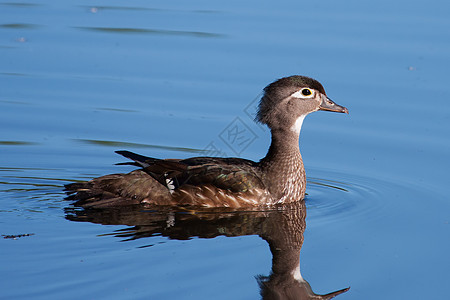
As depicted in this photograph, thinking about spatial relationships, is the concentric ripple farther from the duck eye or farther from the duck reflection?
the duck eye

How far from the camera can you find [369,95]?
1476cm

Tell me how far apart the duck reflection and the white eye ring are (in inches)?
59.4

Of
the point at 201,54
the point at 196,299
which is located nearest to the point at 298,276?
the point at 196,299

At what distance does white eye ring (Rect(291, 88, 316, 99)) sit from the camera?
11.8m

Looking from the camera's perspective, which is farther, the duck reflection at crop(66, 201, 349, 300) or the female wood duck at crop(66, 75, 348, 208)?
the female wood duck at crop(66, 75, 348, 208)

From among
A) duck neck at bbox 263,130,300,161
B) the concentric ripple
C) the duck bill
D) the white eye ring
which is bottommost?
the concentric ripple

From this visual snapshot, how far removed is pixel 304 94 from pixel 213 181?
6.14 ft

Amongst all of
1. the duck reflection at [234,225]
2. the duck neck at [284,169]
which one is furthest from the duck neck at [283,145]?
the duck reflection at [234,225]

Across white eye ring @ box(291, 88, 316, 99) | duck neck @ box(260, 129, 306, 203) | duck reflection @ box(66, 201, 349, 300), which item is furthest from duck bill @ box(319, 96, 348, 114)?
duck reflection @ box(66, 201, 349, 300)

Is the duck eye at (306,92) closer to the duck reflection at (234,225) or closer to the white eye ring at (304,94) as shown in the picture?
the white eye ring at (304,94)

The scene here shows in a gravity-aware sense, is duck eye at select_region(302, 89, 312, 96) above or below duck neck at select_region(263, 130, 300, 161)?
above

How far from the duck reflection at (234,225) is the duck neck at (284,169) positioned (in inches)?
7.2

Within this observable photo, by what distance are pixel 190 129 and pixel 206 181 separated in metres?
2.70

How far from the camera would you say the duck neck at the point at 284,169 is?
1151cm
